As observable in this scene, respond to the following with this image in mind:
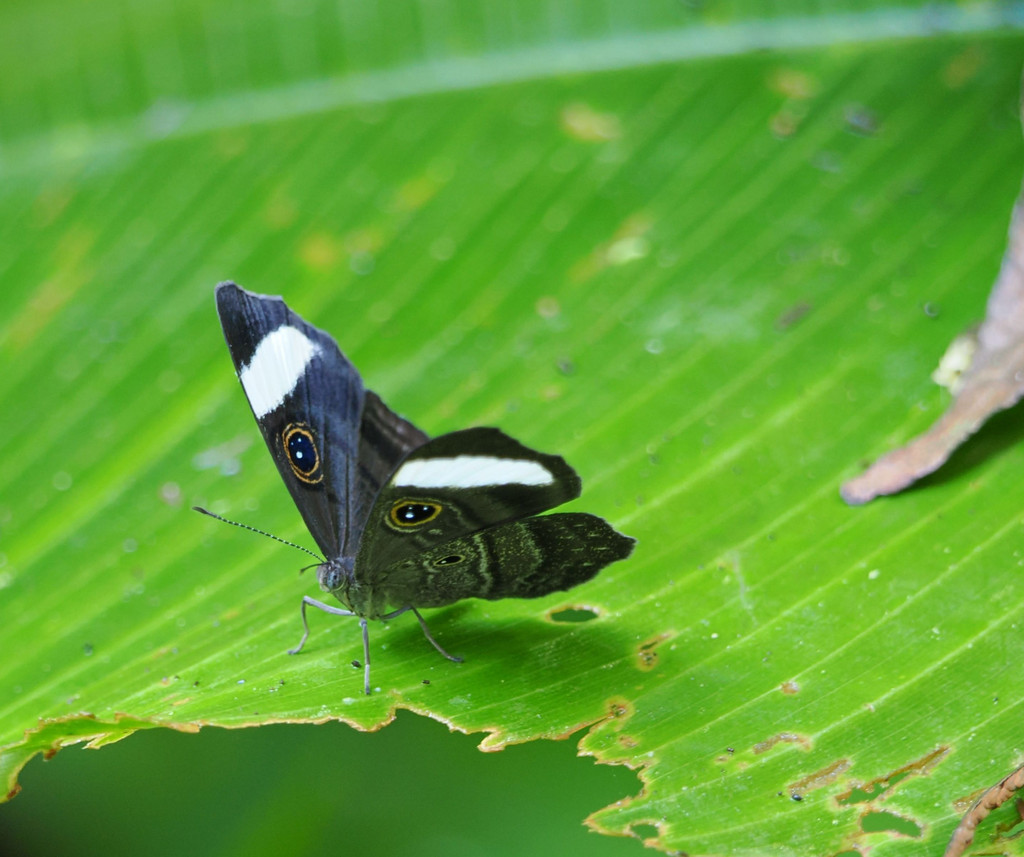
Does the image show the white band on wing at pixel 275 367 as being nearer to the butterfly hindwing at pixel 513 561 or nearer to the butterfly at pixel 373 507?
the butterfly at pixel 373 507

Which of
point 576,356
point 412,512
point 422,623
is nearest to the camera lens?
point 412,512

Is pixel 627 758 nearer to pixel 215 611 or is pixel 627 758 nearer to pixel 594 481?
pixel 594 481

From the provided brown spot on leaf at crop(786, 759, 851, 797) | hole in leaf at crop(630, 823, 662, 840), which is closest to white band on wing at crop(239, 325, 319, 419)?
hole in leaf at crop(630, 823, 662, 840)

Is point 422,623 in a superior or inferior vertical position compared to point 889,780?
superior

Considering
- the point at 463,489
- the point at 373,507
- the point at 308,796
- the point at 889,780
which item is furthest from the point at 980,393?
the point at 308,796

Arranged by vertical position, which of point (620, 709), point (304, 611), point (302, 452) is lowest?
point (620, 709)

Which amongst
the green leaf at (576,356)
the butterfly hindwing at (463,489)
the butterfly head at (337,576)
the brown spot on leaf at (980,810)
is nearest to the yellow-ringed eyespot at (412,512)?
the butterfly hindwing at (463,489)

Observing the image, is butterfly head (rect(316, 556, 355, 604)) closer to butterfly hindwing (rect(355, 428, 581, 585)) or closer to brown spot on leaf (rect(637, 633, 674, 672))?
butterfly hindwing (rect(355, 428, 581, 585))

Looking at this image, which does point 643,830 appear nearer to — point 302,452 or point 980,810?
point 980,810
